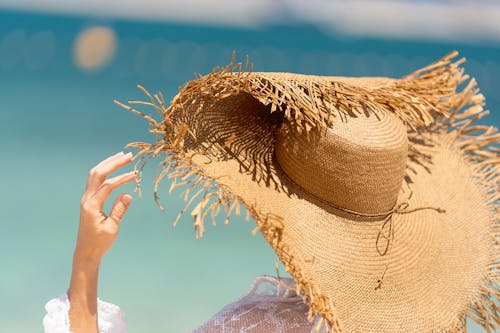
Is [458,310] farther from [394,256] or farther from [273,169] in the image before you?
[273,169]

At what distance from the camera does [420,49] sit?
16.3 feet

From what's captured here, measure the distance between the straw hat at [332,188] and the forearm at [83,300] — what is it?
15 centimetres

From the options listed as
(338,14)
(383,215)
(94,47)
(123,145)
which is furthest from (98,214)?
(338,14)

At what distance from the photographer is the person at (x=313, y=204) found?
94 centimetres

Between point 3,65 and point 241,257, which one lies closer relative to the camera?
point 241,257

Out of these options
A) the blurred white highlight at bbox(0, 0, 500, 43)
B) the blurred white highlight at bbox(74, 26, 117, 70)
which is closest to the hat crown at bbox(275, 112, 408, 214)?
the blurred white highlight at bbox(74, 26, 117, 70)

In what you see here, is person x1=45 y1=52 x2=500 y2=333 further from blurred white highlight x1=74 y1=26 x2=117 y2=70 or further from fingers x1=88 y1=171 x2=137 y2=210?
blurred white highlight x1=74 y1=26 x2=117 y2=70

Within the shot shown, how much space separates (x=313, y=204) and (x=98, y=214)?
355mm

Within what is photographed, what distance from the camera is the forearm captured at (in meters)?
0.92

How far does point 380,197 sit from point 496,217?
0.39m

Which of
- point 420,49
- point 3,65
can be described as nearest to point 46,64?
point 3,65

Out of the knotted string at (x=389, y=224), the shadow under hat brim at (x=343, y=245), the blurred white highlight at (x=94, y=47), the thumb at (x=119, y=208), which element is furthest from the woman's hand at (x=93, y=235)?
A: the blurred white highlight at (x=94, y=47)

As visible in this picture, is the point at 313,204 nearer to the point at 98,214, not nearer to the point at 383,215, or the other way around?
the point at 383,215

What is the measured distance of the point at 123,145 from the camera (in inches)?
140
